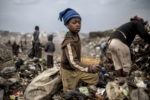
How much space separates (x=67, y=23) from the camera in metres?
2.27

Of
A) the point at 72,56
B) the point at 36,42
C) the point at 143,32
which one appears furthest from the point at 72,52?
the point at 36,42

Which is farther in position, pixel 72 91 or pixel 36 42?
pixel 36 42

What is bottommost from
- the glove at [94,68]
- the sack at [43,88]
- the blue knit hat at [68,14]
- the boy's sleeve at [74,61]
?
the sack at [43,88]

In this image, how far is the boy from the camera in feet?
6.52

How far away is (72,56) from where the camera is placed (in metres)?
1.99

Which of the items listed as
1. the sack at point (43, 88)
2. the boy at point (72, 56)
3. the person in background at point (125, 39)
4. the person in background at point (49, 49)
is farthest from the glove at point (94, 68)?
the person in background at point (49, 49)

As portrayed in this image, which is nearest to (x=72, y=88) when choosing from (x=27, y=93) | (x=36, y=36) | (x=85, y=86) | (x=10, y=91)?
(x=85, y=86)

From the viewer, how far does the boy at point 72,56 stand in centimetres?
199

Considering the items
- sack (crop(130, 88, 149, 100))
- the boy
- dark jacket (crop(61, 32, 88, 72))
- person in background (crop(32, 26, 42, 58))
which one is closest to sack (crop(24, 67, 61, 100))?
the boy

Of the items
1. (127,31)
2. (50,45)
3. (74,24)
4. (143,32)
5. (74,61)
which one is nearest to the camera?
(74,61)

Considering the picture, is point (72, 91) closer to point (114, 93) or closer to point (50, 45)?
point (114, 93)

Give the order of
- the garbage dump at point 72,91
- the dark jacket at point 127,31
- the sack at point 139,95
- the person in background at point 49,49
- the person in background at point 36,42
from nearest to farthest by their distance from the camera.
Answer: the sack at point 139,95, the garbage dump at point 72,91, the dark jacket at point 127,31, the person in background at point 49,49, the person in background at point 36,42

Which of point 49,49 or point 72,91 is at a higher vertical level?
point 49,49

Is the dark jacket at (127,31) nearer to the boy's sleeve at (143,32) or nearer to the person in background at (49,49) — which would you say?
the boy's sleeve at (143,32)
